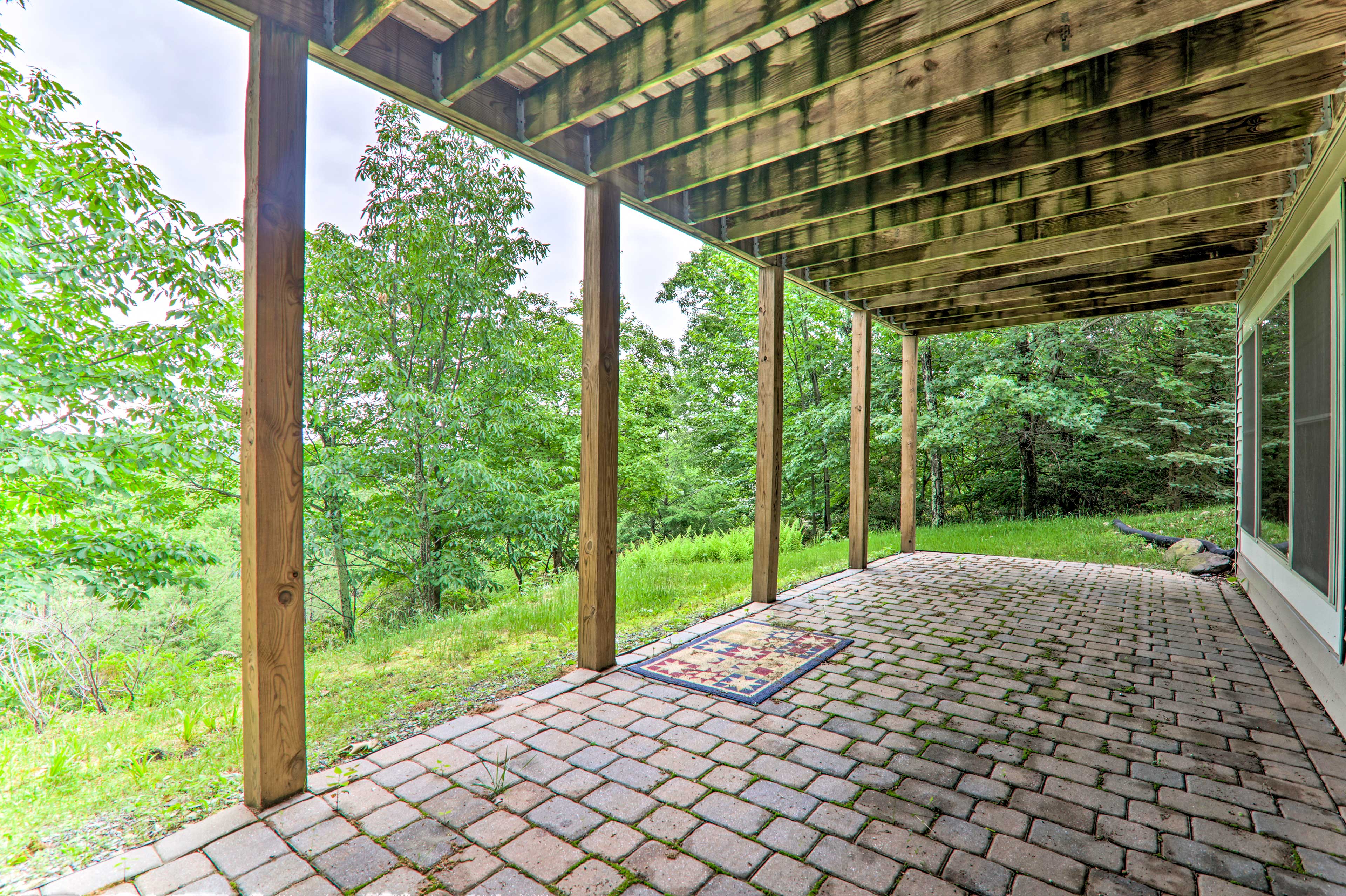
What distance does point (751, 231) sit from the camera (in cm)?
393

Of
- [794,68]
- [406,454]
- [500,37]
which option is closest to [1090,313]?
[794,68]

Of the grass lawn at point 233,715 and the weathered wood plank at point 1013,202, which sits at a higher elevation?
the weathered wood plank at point 1013,202

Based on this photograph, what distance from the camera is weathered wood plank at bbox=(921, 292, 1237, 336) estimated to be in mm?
5328

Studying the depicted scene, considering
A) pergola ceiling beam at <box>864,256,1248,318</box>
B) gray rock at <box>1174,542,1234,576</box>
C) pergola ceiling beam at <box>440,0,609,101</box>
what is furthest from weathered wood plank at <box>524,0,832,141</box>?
gray rock at <box>1174,542,1234,576</box>

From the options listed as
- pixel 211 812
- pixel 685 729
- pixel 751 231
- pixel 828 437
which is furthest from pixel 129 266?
pixel 828 437

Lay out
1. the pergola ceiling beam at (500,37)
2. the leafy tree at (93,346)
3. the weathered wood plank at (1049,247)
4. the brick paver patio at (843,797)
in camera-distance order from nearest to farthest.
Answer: the brick paver patio at (843,797) < the pergola ceiling beam at (500,37) < the leafy tree at (93,346) < the weathered wood plank at (1049,247)

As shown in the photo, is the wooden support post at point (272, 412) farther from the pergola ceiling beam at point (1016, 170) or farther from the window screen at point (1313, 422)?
the window screen at point (1313, 422)

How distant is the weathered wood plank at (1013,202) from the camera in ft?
9.71

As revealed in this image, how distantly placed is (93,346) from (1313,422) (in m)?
7.72

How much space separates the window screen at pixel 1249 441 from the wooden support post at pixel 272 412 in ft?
21.9

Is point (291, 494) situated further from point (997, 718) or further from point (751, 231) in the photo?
point (751, 231)

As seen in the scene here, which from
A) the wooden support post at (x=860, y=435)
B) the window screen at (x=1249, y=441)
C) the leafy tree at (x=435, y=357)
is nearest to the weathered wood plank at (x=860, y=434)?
the wooden support post at (x=860, y=435)

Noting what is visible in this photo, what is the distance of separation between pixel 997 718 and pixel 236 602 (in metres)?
7.86

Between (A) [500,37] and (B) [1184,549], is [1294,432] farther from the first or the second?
(A) [500,37]
